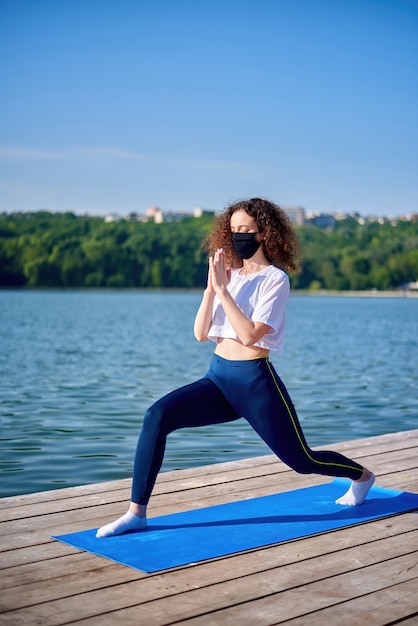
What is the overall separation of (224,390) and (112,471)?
157 inches

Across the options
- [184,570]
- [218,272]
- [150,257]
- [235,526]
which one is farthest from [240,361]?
[150,257]

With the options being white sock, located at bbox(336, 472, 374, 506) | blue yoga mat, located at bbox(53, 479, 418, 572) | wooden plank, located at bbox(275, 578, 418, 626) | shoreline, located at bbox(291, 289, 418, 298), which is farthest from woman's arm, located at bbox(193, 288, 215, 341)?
shoreline, located at bbox(291, 289, 418, 298)

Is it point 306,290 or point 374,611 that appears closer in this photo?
point 374,611

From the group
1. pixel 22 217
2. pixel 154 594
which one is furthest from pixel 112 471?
pixel 22 217

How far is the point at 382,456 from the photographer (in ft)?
19.4

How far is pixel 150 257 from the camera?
114 metres

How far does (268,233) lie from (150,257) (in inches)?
4356

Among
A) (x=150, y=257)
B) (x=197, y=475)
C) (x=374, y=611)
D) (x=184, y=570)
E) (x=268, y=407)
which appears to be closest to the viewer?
(x=374, y=611)

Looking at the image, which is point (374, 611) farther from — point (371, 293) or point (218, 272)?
point (371, 293)

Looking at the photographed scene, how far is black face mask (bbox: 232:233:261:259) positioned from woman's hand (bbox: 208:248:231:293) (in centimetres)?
11

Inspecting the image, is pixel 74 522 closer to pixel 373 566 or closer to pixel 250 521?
pixel 250 521

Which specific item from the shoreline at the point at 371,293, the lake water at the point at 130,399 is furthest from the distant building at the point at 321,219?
the lake water at the point at 130,399

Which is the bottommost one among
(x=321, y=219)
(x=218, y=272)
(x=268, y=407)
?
(x=268, y=407)

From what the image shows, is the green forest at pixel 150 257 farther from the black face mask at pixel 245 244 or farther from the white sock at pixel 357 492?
the black face mask at pixel 245 244
